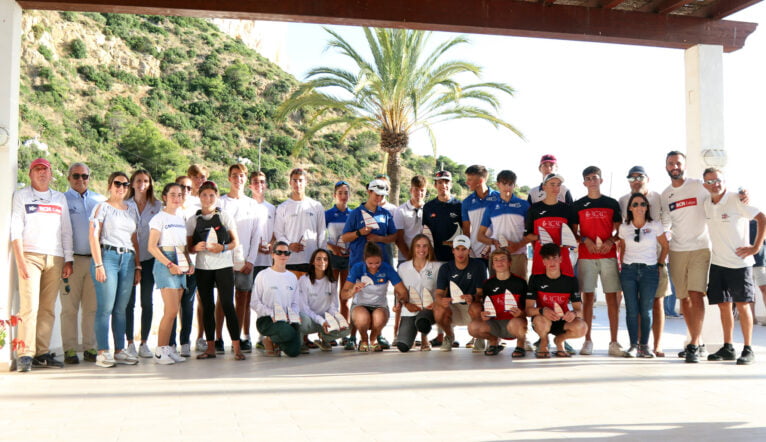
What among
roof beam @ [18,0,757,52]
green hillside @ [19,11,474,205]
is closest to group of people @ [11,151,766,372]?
roof beam @ [18,0,757,52]

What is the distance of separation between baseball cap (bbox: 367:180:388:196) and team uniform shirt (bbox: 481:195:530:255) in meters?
1.21

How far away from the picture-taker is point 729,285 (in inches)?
282

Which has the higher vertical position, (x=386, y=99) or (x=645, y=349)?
(x=386, y=99)

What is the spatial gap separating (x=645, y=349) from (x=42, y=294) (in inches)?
→ 244

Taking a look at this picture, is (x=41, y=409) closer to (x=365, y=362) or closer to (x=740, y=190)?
(x=365, y=362)

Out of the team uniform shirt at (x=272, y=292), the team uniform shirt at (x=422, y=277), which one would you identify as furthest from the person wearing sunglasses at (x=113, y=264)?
the team uniform shirt at (x=422, y=277)

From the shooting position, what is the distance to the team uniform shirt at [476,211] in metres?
8.03

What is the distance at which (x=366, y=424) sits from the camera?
4.36 m

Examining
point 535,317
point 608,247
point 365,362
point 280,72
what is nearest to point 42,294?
point 365,362

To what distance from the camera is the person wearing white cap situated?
770cm

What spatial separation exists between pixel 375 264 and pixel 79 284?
3.16 metres

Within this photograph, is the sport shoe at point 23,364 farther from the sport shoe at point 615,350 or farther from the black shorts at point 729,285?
the black shorts at point 729,285

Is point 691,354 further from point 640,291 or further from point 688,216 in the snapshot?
point 688,216

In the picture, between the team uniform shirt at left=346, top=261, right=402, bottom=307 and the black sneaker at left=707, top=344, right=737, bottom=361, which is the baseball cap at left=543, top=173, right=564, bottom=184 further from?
the black sneaker at left=707, top=344, right=737, bottom=361
